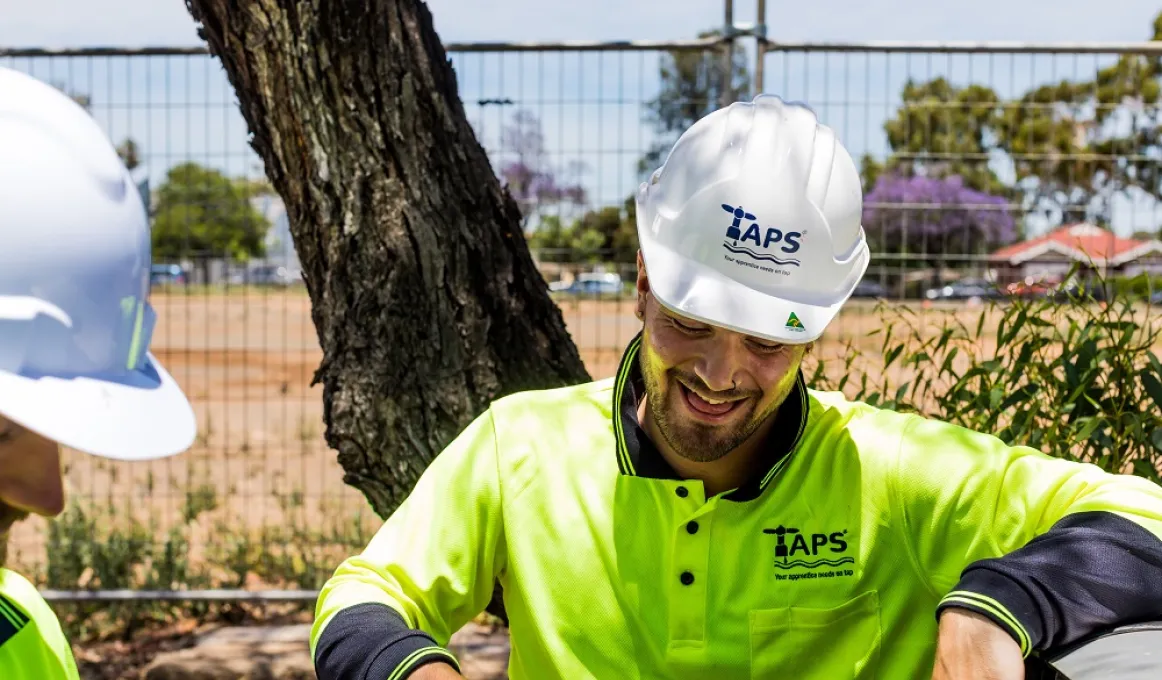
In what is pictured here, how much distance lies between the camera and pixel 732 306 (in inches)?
78.1

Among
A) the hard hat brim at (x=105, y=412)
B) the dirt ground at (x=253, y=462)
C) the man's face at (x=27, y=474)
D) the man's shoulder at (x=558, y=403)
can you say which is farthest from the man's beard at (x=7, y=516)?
the dirt ground at (x=253, y=462)

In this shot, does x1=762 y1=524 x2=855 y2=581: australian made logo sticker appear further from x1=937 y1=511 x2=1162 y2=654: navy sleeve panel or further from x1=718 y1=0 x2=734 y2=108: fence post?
x1=718 y1=0 x2=734 y2=108: fence post

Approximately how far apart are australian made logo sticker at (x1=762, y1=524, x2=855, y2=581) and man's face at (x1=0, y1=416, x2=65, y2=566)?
121 cm

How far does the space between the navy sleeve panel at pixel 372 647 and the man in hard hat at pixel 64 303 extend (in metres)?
0.58

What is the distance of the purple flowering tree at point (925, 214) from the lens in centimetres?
451

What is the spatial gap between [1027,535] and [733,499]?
495 mm

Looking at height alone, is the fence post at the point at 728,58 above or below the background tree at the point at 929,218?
above

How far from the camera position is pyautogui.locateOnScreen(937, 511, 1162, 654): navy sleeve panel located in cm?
176

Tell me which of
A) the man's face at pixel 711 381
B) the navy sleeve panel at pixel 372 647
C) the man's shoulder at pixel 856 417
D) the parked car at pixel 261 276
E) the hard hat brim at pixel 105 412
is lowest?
the navy sleeve panel at pixel 372 647

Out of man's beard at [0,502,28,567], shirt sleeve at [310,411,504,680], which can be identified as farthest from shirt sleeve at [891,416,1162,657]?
man's beard at [0,502,28,567]

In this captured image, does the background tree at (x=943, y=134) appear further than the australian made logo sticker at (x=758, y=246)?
Yes

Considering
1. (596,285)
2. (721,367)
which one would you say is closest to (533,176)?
(596,285)

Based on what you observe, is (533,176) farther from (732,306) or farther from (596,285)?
(732,306)

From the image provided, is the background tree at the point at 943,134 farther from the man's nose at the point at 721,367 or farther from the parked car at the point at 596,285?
the man's nose at the point at 721,367
